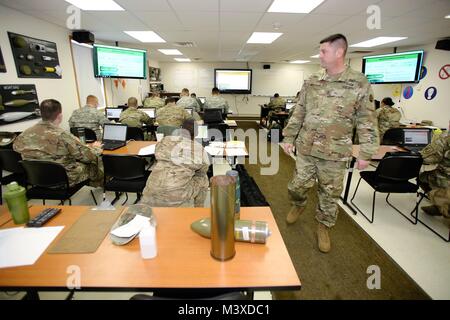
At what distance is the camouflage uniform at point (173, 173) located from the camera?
179 centimetres

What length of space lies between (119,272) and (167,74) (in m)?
12.0

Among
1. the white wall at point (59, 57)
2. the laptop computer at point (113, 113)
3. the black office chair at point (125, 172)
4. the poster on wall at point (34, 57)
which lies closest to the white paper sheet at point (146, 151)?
the black office chair at point (125, 172)

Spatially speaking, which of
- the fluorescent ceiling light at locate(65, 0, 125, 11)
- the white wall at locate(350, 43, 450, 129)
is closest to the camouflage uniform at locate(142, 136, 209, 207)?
the fluorescent ceiling light at locate(65, 0, 125, 11)

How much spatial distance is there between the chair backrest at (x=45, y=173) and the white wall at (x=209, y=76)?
1022cm

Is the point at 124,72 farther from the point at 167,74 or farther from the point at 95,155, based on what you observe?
the point at 167,74

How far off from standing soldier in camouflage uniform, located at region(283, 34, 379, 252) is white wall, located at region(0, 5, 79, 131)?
13.2ft

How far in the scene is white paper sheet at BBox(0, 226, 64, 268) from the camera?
1016mm

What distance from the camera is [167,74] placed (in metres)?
11.8

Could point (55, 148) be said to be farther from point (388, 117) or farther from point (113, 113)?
point (388, 117)

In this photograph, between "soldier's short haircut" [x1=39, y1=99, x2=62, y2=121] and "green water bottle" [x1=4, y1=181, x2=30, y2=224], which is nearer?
"green water bottle" [x1=4, y1=181, x2=30, y2=224]

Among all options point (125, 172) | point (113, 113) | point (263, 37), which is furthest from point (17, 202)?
point (263, 37)

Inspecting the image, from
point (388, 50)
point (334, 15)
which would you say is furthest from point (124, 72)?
point (388, 50)

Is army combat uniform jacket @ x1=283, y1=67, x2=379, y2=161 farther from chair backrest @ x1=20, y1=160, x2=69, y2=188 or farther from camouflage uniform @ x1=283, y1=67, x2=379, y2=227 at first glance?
chair backrest @ x1=20, y1=160, x2=69, y2=188

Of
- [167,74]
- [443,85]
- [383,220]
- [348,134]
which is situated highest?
[167,74]
